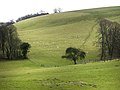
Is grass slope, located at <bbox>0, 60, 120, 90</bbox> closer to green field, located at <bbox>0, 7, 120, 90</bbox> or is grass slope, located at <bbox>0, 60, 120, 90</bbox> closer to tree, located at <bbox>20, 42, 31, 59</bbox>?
green field, located at <bbox>0, 7, 120, 90</bbox>

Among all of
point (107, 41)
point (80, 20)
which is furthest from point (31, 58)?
point (80, 20)

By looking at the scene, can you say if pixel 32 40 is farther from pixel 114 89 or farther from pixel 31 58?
pixel 114 89

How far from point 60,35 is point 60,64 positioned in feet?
167

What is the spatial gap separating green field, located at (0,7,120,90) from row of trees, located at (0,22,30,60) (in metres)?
3.98

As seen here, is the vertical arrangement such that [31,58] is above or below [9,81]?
below

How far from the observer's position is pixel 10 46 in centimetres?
8919

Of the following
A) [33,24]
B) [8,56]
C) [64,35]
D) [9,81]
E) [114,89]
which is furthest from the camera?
[33,24]

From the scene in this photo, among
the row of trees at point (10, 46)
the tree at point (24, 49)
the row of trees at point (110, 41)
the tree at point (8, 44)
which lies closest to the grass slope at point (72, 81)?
the row of trees at point (110, 41)

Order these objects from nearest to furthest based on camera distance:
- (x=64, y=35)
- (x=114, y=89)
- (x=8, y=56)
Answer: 1. (x=114, y=89)
2. (x=8, y=56)
3. (x=64, y=35)

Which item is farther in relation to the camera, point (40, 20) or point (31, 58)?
point (40, 20)

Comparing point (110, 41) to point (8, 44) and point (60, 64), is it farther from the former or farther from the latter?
point (8, 44)

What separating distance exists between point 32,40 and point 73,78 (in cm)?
8277

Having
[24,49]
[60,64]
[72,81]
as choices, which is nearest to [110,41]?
[60,64]

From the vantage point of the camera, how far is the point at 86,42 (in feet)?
377
